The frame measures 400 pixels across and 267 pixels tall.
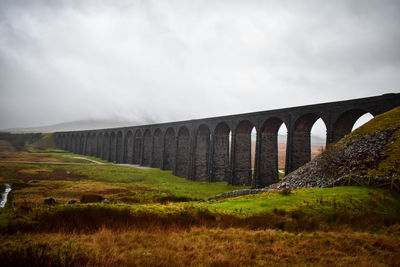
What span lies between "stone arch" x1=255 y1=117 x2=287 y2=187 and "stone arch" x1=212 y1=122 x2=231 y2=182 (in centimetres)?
735

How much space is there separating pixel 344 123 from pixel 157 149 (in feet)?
114

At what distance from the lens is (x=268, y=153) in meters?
24.2

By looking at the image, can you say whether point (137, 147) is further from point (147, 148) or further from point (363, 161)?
point (363, 161)

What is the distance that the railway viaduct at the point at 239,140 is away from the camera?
18.5 m

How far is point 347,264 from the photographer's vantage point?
14.3ft

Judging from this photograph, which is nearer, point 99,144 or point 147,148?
point 147,148

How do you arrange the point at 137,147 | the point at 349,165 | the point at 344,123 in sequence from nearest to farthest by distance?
1. the point at 349,165
2. the point at 344,123
3. the point at 137,147

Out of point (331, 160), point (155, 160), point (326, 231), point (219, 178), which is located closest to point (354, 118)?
point (331, 160)

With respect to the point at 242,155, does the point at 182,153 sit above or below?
below

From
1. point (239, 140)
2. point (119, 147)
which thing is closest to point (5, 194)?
point (239, 140)

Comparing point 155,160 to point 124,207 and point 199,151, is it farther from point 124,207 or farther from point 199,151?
point 124,207

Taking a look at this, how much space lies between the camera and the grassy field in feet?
14.0

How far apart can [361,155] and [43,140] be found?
12506 centimetres

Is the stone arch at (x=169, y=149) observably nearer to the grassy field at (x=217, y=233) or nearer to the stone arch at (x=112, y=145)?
the stone arch at (x=112, y=145)
